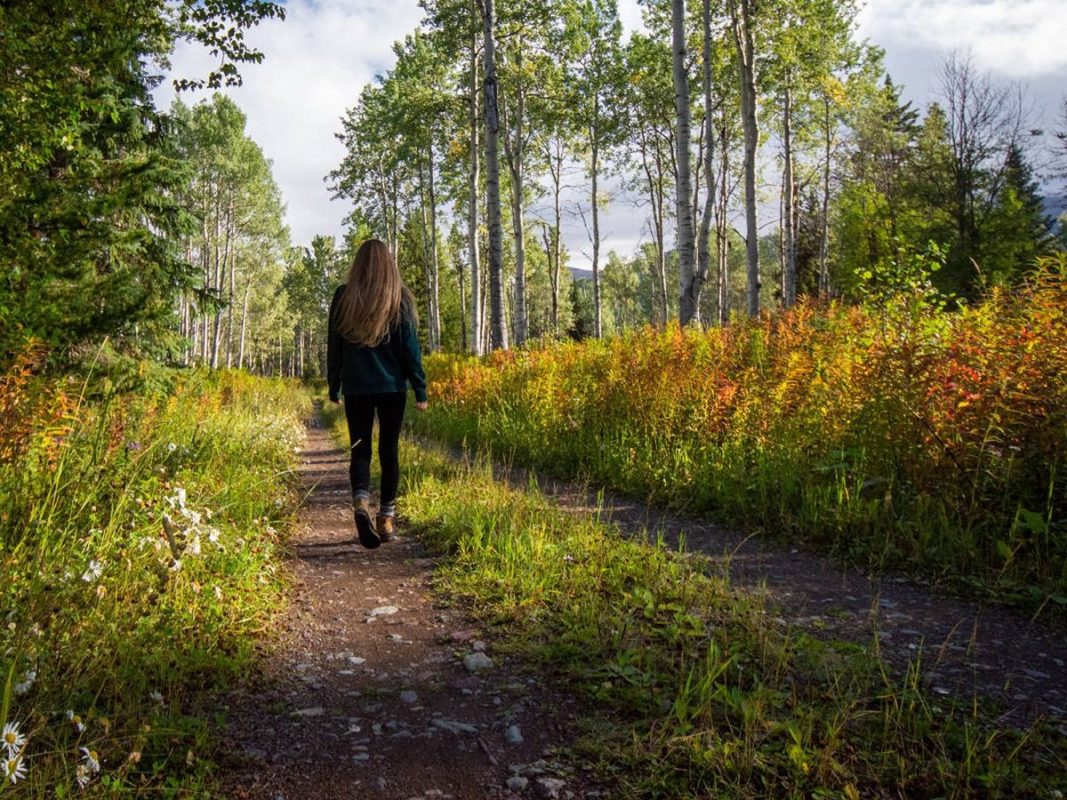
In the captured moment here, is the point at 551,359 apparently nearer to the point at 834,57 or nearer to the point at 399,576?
the point at 399,576

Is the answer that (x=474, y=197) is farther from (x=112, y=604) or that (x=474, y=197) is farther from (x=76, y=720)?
(x=76, y=720)

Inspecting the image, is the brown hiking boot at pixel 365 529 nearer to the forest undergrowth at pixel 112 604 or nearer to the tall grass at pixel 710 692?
the forest undergrowth at pixel 112 604

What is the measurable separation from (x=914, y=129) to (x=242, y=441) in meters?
40.9

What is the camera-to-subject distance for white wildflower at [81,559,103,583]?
238 cm

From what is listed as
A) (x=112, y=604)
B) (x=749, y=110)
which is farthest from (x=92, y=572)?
(x=749, y=110)

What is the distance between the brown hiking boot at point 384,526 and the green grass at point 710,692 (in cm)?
82

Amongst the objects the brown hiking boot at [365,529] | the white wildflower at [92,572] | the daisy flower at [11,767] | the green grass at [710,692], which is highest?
the white wildflower at [92,572]

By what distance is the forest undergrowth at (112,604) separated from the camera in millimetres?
1732

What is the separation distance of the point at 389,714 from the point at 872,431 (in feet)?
13.9

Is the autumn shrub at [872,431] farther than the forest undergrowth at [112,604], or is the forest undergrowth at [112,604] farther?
the autumn shrub at [872,431]

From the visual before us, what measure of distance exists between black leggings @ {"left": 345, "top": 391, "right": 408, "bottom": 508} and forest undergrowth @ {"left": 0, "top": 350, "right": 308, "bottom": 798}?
2.63 ft

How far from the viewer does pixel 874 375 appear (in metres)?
4.76

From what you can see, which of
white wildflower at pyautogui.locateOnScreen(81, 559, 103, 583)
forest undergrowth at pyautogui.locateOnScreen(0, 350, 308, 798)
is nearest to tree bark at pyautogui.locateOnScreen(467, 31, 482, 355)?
forest undergrowth at pyautogui.locateOnScreen(0, 350, 308, 798)

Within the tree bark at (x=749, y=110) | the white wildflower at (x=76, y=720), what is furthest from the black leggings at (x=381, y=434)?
the tree bark at (x=749, y=110)
